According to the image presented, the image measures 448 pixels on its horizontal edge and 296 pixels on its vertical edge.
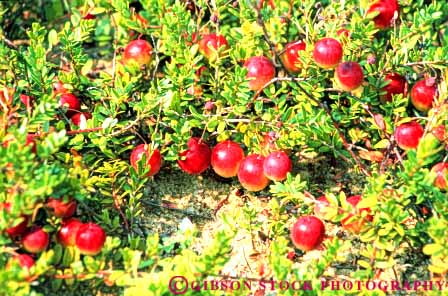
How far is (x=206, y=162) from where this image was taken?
9.61ft

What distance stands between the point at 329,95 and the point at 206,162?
575 millimetres

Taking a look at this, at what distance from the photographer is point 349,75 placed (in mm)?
2764

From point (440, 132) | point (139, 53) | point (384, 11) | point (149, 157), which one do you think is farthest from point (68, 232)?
point (384, 11)

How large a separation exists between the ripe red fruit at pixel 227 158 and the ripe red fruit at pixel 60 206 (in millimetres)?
615

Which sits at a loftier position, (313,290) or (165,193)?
(165,193)

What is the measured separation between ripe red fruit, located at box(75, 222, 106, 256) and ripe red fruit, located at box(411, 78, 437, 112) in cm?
138

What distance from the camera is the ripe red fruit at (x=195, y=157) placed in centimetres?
288

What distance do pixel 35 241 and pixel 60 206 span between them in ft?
0.48

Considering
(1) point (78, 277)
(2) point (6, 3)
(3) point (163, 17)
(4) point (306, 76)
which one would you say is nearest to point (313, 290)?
(1) point (78, 277)

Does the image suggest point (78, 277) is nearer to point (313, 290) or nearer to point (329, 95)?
point (313, 290)

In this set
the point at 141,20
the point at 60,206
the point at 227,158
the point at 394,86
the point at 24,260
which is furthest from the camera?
the point at 141,20

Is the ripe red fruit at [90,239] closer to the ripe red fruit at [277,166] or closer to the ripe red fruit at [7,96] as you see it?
the ripe red fruit at [7,96]

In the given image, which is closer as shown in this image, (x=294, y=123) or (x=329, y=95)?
(x=294, y=123)

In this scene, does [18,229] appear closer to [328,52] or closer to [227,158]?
[227,158]
